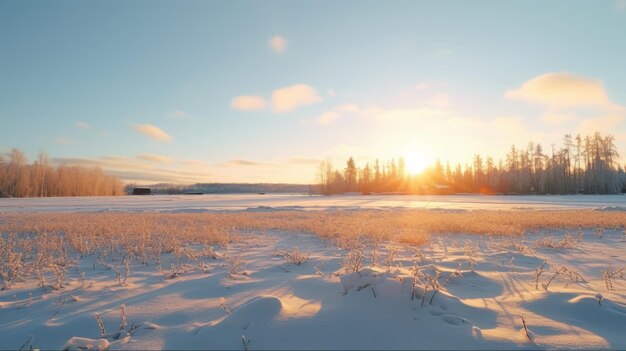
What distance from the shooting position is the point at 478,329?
2877 millimetres

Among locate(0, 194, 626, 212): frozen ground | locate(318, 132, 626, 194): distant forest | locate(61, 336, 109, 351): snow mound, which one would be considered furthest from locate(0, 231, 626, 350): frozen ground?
locate(318, 132, 626, 194): distant forest

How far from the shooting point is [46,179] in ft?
238

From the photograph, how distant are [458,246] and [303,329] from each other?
6618 millimetres

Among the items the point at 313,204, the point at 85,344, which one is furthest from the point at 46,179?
the point at 85,344

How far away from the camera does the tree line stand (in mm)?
67438

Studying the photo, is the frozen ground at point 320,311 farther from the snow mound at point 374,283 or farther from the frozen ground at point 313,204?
the frozen ground at point 313,204

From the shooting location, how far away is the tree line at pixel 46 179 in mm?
67438

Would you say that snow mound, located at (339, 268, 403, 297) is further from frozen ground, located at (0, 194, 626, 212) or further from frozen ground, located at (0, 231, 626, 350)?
frozen ground, located at (0, 194, 626, 212)

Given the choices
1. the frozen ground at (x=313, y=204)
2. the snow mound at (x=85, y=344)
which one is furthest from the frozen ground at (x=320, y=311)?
the frozen ground at (x=313, y=204)

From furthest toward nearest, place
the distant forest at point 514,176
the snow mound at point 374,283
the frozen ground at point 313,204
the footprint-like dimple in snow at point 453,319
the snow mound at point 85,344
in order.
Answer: the distant forest at point 514,176 → the frozen ground at point 313,204 → the snow mound at point 374,283 → the footprint-like dimple in snow at point 453,319 → the snow mound at point 85,344

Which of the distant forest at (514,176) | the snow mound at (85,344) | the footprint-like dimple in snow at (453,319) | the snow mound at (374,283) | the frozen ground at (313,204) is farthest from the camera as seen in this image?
the distant forest at (514,176)

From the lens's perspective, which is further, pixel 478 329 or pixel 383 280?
pixel 383 280

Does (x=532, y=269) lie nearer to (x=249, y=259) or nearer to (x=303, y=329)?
(x=303, y=329)

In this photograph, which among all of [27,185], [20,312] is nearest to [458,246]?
[20,312]
